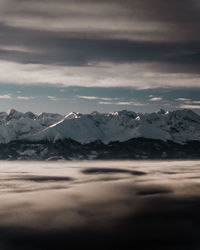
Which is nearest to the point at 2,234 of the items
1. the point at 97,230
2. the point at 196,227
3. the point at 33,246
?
the point at 33,246

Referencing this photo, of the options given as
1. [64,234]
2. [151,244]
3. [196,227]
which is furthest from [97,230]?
[196,227]

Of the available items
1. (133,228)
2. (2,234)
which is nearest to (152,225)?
(133,228)

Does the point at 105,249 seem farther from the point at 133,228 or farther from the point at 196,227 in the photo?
the point at 196,227

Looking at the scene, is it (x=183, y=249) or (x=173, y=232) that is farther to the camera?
(x=173, y=232)

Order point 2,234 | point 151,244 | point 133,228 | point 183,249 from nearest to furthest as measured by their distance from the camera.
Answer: point 183,249 → point 151,244 → point 2,234 → point 133,228

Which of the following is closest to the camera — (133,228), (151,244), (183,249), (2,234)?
(183,249)

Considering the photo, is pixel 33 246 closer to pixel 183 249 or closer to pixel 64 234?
pixel 64 234

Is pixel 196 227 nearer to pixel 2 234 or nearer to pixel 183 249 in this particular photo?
pixel 183 249

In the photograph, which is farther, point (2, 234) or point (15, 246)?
point (2, 234)
